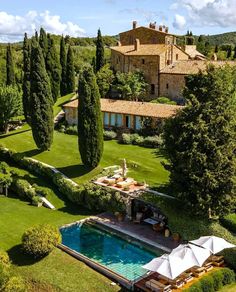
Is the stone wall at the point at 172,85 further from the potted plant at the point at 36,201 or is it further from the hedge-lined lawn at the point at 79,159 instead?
the potted plant at the point at 36,201

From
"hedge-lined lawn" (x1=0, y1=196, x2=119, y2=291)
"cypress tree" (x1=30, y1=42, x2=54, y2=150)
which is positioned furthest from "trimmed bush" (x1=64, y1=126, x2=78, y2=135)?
"hedge-lined lawn" (x1=0, y1=196, x2=119, y2=291)

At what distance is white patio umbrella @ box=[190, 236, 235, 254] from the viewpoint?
69.7 feet

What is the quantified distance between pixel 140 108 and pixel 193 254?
2614cm

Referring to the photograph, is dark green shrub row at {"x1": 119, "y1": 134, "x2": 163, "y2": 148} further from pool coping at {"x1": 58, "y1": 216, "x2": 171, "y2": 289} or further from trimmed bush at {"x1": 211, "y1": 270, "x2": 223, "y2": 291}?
trimmed bush at {"x1": 211, "y1": 270, "x2": 223, "y2": 291}

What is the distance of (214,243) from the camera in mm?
21484

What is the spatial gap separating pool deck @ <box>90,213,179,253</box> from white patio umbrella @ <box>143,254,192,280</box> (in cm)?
397

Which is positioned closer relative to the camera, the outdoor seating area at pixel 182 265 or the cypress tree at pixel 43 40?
the outdoor seating area at pixel 182 265

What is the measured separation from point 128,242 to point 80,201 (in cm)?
684

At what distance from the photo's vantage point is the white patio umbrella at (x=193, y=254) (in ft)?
66.1

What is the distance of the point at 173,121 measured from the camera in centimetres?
2533

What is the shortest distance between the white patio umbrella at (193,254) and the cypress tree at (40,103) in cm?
2170

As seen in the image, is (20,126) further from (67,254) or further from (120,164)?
(67,254)

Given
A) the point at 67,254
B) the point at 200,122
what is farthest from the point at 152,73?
the point at 67,254

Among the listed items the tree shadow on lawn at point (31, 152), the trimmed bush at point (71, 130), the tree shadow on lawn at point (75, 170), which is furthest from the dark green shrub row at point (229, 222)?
the trimmed bush at point (71, 130)
